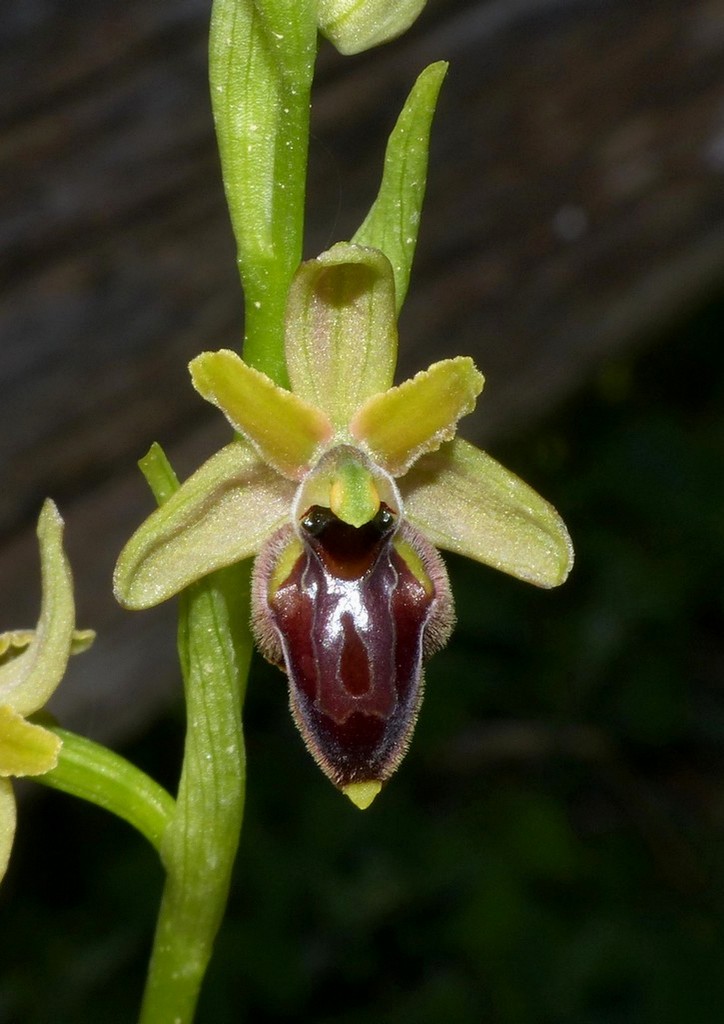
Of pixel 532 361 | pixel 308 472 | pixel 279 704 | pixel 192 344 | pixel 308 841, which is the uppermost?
pixel 308 472

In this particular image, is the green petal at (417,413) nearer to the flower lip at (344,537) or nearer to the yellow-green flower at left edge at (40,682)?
the flower lip at (344,537)

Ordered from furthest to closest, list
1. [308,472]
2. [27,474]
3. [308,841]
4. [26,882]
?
[26,882] → [308,841] → [27,474] → [308,472]

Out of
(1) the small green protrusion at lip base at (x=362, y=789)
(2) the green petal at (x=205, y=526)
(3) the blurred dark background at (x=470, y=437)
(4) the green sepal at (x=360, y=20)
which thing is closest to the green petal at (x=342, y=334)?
(2) the green petal at (x=205, y=526)

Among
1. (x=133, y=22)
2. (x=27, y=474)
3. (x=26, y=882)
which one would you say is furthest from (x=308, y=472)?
(x=26, y=882)

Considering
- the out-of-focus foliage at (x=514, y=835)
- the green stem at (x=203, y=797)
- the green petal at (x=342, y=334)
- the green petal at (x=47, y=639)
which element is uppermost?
the green petal at (x=342, y=334)

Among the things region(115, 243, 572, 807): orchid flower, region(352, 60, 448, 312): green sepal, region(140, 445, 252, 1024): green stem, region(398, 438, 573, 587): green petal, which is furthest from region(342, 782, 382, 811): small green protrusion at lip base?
region(352, 60, 448, 312): green sepal

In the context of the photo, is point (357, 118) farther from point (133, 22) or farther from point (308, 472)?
point (308, 472)

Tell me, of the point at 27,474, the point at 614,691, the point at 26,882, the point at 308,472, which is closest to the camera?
the point at 308,472
